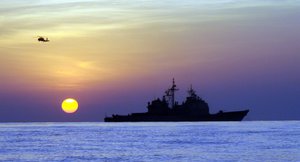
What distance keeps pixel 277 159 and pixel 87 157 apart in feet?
53.5

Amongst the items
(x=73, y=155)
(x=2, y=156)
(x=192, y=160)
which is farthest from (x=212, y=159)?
(x=2, y=156)

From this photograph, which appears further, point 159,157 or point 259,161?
A: point 159,157

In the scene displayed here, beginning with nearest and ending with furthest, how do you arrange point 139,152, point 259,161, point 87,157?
point 259,161 < point 87,157 < point 139,152

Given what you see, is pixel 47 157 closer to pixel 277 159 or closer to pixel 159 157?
pixel 159 157

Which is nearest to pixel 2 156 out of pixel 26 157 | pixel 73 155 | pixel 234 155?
pixel 26 157

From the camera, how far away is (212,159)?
5703 cm

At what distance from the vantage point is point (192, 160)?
185 feet

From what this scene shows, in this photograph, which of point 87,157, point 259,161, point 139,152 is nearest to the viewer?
point 259,161

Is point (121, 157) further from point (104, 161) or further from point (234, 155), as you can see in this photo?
point (234, 155)

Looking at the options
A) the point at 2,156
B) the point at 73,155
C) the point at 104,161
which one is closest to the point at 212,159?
the point at 104,161

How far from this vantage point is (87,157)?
196 feet

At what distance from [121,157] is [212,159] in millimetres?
8156

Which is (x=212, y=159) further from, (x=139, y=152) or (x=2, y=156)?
(x=2, y=156)

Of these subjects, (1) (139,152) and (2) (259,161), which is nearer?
(2) (259,161)
